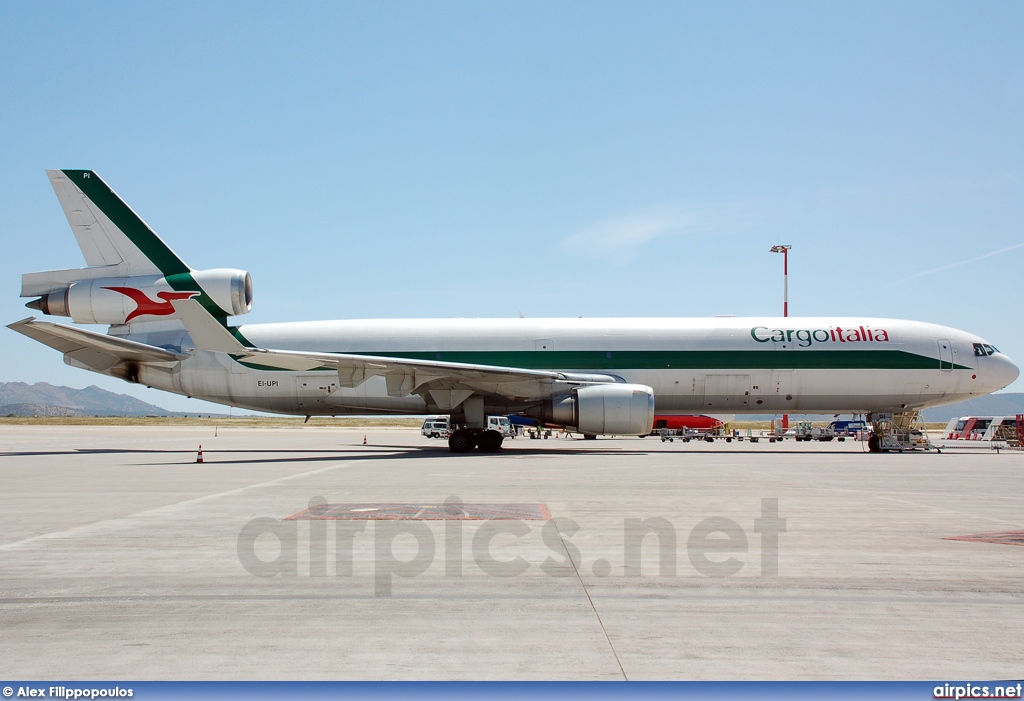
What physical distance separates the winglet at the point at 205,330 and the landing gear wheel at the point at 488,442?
293 inches

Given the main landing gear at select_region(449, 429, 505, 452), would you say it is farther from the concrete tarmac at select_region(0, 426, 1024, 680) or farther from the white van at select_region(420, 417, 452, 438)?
the white van at select_region(420, 417, 452, 438)

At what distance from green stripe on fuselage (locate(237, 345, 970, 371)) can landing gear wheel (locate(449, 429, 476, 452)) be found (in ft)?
7.62

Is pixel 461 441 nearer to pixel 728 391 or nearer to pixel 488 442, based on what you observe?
pixel 488 442

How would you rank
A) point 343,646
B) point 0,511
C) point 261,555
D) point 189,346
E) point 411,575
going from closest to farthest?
point 343,646 → point 411,575 → point 261,555 → point 0,511 → point 189,346

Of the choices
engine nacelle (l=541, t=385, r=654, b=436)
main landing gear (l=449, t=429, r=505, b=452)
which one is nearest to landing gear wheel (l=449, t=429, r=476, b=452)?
main landing gear (l=449, t=429, r=505, b=452)

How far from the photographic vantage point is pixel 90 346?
22.8m

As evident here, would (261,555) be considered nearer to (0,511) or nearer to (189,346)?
(0,511)

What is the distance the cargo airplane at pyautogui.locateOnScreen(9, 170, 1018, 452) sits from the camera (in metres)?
23.9

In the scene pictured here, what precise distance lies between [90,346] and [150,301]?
7.42 feet

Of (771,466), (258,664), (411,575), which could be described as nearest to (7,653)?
(258,664)

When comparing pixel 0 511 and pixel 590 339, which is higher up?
pixel 590 339

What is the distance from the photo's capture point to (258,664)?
4086 millimetres

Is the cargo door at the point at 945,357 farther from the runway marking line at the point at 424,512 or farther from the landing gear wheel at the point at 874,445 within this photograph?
the runway marking line at the point at 424,512

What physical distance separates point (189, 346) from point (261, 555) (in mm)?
19254
